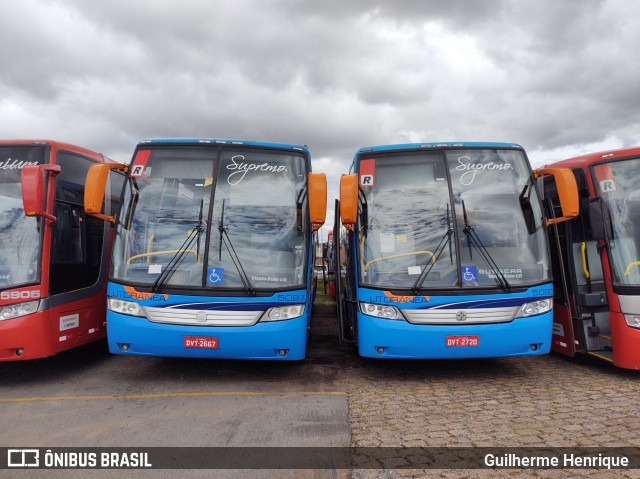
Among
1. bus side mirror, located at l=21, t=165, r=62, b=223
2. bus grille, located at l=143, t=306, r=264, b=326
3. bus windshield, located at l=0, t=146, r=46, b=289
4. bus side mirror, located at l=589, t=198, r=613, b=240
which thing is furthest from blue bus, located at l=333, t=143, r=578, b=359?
bus windshield, located at l=0, t=146, r=46, b=289

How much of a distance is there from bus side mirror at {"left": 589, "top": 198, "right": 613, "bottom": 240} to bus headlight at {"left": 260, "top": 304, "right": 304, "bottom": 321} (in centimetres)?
414

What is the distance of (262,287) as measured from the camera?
18.8ft

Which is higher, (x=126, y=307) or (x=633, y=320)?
(x=126, y=307)

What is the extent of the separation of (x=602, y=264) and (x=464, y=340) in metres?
2.31

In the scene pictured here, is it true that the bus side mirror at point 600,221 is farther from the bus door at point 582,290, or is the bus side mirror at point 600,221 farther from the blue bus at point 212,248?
the blue bus at point 212,248

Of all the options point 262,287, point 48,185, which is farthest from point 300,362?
point 48,185

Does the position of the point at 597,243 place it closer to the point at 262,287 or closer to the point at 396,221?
the point at 396,221

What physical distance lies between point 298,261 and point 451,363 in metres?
3.14

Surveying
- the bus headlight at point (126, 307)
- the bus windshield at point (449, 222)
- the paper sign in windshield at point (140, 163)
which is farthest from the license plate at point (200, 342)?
the paper sign in windshield at point (140, 163)

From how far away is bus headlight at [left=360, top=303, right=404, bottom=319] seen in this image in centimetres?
576

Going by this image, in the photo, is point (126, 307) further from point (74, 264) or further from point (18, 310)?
point (74, 264)

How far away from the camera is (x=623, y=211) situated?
6.05 meters

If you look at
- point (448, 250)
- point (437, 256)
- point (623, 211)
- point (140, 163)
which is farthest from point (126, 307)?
point (623, 211)

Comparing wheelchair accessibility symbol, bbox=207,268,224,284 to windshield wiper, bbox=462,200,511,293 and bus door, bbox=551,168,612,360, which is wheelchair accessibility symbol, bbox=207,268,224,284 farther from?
bus door, bbox=551,168,612,360
